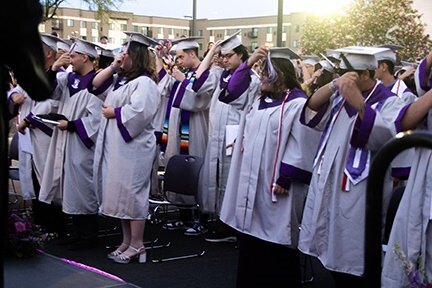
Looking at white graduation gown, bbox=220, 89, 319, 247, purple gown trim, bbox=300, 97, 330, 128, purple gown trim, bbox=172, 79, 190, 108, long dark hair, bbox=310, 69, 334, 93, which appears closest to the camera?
purple gown trim, bbox=300, 97, 330, 128

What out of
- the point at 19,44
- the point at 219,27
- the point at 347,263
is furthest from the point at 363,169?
the point at 219,27

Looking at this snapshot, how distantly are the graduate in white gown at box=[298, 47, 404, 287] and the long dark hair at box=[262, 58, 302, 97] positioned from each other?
1.49ft

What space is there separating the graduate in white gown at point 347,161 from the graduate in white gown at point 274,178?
0.27m

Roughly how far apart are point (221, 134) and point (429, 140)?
5119 millimetres

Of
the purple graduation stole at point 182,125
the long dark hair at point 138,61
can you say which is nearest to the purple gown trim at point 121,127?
the long dark hair at point 138,61

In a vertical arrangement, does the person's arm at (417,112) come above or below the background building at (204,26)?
below

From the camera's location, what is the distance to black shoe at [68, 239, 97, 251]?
6.55m

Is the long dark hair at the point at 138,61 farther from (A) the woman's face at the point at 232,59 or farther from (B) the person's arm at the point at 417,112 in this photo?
(B) the person's arm at the point at 417,112

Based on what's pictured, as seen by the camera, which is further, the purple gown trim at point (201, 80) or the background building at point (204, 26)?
the background building at point (204, 26)

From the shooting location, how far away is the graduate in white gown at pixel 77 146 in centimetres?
652

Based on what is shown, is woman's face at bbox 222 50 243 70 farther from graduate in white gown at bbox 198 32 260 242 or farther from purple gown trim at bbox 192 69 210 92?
purple gown trim at bbox 192 69 210 92

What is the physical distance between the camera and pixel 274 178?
4738 mm

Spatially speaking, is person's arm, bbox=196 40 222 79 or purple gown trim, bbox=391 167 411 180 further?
person's arm, bbox=196 40 222 79

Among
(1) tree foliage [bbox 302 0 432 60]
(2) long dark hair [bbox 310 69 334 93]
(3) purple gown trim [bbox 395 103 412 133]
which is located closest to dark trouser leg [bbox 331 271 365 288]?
(3) purple gown trim [bbox 395 103 412 133]
